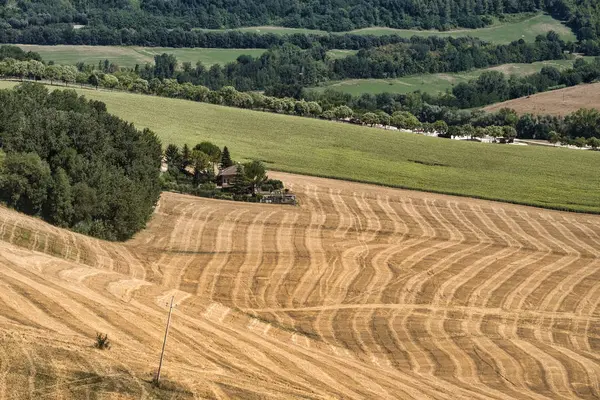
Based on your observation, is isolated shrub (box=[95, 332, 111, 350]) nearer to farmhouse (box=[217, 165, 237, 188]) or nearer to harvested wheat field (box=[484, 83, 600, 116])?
farmhouse (box=[217, 165, 237, 188])

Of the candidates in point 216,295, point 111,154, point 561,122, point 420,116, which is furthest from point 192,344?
point 420,116

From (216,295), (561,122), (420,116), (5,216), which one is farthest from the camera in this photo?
(420,116)

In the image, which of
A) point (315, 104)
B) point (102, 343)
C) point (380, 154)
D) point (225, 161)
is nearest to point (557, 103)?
point (315, 104)

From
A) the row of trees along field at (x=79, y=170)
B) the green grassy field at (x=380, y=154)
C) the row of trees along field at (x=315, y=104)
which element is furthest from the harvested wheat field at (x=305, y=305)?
the row of trees along field at (x=315, y=104)

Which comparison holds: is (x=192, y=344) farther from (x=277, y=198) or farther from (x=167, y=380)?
(x=277, y=198)

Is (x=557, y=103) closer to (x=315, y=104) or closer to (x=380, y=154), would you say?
(x=315, y=104)

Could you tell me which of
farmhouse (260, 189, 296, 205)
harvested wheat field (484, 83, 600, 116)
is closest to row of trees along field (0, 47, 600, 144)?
harvested wheat field (484, 83, 600, 116)
